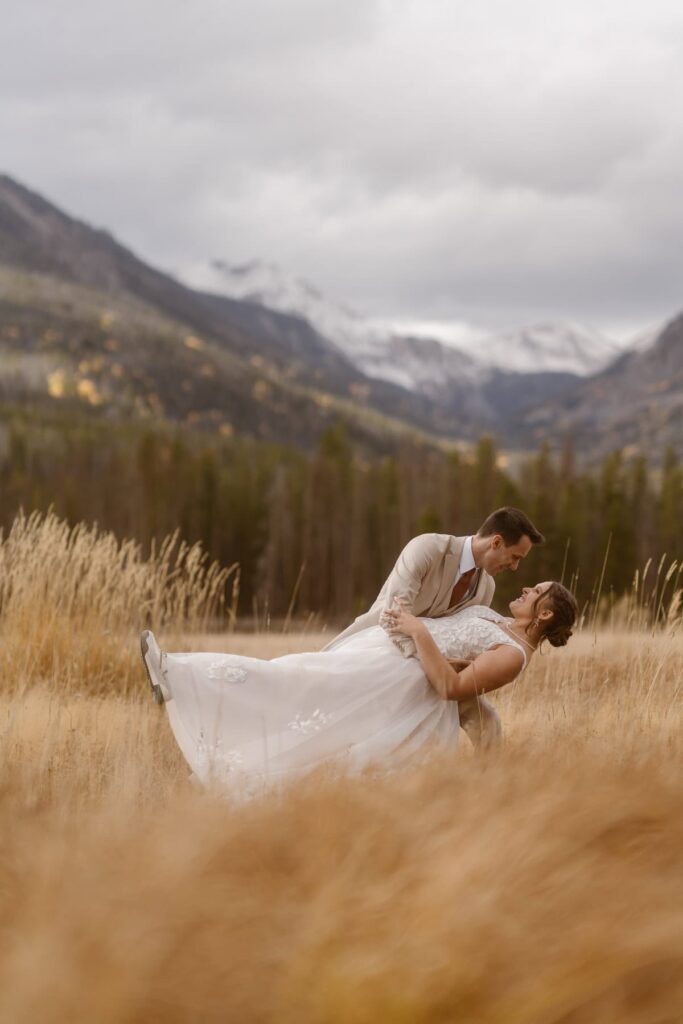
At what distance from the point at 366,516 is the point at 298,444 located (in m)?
137

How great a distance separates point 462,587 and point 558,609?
1.57 feet

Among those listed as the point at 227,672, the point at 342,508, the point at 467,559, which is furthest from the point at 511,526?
the point at 342,508

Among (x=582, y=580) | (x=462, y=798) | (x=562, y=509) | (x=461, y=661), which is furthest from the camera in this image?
(x=562, y=509)

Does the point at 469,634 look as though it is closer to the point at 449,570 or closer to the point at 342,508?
the point at 449,570

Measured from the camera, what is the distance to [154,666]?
179 inches

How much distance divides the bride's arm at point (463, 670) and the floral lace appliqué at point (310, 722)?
0.51 metres

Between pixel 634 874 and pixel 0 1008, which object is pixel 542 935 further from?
pixel 0 1008

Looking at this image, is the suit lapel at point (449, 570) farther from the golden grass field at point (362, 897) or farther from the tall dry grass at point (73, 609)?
the tall dry grass at point (73, 609)

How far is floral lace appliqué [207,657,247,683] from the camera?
462 cm

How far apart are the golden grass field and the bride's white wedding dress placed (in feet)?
1.75

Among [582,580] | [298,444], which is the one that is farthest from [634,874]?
[298,444]

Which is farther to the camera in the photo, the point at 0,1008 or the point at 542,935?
the point at 542,935

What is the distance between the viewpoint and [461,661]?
463 cm

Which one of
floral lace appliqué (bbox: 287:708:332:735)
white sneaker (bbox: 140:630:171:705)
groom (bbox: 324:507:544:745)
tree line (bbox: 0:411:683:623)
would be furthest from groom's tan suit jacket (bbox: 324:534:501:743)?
tree line (bbox: 0:411:683:623)
